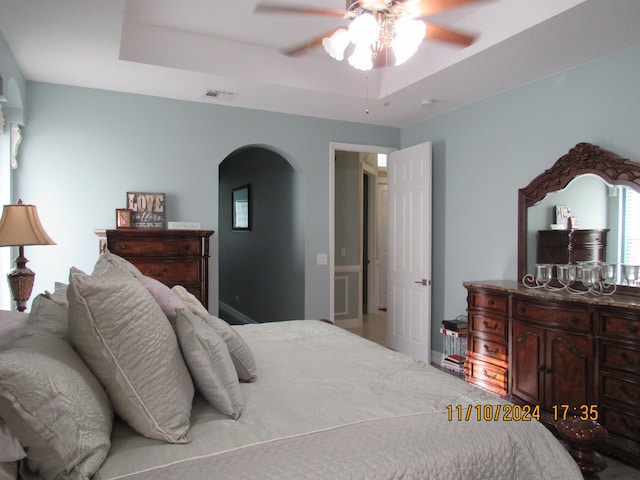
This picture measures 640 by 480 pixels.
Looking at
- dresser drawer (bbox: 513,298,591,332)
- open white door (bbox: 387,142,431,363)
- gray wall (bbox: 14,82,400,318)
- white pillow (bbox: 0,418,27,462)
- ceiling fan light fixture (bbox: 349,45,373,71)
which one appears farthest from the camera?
open white door (bbox: 387,142,431,363)

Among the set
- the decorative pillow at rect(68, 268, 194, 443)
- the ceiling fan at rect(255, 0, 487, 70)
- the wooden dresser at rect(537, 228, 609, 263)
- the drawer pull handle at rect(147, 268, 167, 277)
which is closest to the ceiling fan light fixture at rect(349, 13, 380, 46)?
the ceiling fan at rect(255, 0, 487, 70)

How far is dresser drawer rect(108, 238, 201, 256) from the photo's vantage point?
3.24m

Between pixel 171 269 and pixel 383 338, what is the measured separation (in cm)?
305

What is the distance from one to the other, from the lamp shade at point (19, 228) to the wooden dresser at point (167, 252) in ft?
2.51

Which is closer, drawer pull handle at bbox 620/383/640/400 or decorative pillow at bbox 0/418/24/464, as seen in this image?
decorative pillow at bbox 0/418/24/464

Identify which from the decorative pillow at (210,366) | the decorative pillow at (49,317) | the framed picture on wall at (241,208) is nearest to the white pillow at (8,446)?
the decorative pillow at (49,317)

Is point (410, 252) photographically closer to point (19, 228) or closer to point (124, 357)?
point (19, 228)

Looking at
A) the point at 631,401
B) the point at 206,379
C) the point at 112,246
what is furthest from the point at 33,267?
the point at 631,401

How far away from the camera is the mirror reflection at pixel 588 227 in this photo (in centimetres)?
279

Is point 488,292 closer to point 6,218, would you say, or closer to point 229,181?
point 6,218

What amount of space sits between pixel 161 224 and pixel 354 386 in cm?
279

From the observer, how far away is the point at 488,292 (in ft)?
10.8

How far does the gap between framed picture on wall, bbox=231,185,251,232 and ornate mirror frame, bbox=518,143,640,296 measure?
13.2 feet
